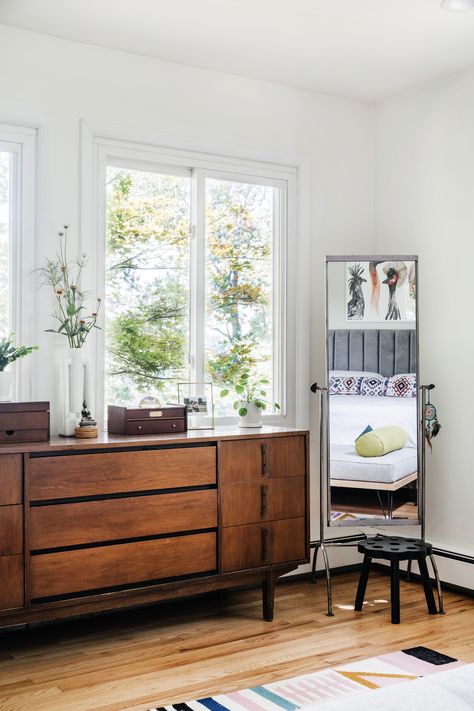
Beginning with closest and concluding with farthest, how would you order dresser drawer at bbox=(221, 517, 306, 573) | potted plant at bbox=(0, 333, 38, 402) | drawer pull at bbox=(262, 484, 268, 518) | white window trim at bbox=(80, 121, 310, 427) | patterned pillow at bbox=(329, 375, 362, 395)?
potted plant at bbox=(0, 333, 38, 402), dresser drawer at bbox=(221, 517, 306, 573), drawer pull at bbox=(262, 484, 268, 518), white window trim at bbox=(80, 121, 310, 427), patterned pillow at bbox=(329, 375, 362, 395)

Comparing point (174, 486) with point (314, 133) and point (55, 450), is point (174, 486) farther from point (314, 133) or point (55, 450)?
point (314, 133)

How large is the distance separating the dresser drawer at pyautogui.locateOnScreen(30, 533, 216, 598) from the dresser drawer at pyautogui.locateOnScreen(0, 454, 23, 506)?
0.82 ft

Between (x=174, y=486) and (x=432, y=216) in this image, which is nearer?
(x=174, y=486)

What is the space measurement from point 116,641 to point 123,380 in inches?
48.1

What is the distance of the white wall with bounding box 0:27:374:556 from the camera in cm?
359

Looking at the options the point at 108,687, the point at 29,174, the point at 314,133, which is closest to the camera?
the point at 108,687

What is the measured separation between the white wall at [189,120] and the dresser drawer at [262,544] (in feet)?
2.27

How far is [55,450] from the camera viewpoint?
310 cm

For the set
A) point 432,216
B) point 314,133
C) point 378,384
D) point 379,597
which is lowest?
point 379,597

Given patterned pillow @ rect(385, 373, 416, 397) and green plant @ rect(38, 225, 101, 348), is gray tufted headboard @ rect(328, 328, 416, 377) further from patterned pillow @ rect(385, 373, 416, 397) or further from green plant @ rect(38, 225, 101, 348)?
green plant @ rect(38, 225, 101, 348)

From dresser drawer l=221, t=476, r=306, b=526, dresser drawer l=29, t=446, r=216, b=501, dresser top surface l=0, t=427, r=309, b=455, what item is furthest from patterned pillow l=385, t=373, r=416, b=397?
dresser drawer l=29, t=446, r=216, b=501

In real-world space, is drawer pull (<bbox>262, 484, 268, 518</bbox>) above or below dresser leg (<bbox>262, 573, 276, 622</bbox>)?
above

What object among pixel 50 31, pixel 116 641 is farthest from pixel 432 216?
pixel 116 641

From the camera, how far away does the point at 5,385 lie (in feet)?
10.7
